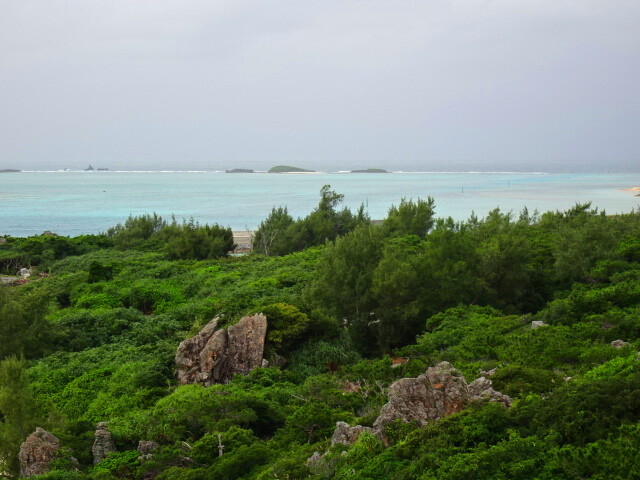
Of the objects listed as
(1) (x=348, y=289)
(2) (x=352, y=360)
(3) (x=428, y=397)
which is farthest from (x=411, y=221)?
(3) (x=428, y=397)

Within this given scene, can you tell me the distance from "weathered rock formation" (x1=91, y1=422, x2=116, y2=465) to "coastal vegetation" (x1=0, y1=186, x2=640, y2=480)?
0.18 meters

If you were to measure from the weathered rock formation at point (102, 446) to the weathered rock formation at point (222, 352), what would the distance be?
4820 millimetres

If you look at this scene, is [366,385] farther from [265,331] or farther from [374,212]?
[374,212]

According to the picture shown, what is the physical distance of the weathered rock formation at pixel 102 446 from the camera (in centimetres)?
1301

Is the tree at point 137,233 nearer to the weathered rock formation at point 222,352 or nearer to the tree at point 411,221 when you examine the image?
the tree at point 411,221

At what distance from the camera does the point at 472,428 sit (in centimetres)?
1004

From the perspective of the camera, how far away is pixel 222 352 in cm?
1889

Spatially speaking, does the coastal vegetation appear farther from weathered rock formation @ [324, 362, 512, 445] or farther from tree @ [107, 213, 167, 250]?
tree @ [107, 213, 167, 250]

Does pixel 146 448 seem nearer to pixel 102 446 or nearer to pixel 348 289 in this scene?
pixel 102 446

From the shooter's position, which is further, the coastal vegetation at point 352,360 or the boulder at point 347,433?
the boulder at point 347,433

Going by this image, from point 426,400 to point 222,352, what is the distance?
8.46 meters

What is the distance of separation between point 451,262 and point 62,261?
1207 inches

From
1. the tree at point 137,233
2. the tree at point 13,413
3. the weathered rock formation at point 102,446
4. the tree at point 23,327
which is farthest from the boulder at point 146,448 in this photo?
the tree at point 137,233

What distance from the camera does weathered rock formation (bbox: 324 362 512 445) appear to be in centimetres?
1138
